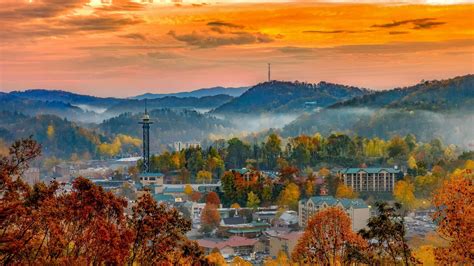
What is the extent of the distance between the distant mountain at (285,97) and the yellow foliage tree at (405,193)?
2255 inches

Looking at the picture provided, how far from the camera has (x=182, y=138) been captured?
82000 mm

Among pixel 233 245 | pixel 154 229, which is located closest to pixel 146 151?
pixel 233 245

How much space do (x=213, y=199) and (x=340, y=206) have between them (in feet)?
23.9

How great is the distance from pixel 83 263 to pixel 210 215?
19.7 metres

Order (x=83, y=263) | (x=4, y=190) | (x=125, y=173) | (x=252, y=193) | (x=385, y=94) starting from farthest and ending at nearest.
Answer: (x=385, y=94) → (x=125, y=173) → (x=252, y=193) → (x=83, y=263) → (x=4, y=190)

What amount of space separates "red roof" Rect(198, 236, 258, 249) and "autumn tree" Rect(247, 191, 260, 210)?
197 inches

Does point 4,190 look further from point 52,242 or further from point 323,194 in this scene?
point 323,194

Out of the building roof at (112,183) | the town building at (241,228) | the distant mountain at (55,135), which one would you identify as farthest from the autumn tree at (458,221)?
the distant mountain at (55,135)

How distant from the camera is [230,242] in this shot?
1017 inches

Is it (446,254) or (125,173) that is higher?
(446,254)

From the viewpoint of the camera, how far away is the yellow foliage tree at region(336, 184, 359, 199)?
32.2 m

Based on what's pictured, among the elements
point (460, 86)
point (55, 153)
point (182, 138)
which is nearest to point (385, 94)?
point (460, 86)

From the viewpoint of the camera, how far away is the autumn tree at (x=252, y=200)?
104 feet

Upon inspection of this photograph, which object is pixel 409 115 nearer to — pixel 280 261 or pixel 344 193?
pixel 344 193
